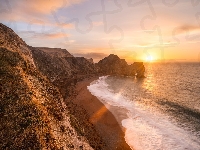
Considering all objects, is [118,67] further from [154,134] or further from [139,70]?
[154,134]

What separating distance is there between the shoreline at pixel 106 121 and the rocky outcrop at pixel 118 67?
83705mm

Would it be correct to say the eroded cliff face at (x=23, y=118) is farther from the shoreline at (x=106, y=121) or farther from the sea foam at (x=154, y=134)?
the sea foam at (x=154, y=134)

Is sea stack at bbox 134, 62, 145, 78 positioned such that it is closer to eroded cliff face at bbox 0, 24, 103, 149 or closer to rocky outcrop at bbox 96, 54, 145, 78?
rocky outcrop at bbox 96, 54, 145, 78

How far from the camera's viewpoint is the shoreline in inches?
965

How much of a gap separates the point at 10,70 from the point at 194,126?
3314cm

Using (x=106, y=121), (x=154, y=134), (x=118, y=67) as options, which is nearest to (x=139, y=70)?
(x=118, y=67)

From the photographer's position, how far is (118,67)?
5162 inches

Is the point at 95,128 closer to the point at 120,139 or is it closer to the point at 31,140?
the point at 120,139

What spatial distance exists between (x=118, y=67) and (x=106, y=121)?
10126 cm

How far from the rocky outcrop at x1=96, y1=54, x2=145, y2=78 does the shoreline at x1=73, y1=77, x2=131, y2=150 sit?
83705mm

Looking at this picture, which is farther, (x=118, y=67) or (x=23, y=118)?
(x=118, y=67)

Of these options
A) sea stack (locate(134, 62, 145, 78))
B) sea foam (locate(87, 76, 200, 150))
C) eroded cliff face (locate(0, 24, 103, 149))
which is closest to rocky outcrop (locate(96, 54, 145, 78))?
sea stack (locate(134, 62, 145, 78))

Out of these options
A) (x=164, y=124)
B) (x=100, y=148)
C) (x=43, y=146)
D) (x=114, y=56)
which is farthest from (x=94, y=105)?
(x=114, y=56)

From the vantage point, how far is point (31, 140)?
10.9 m
